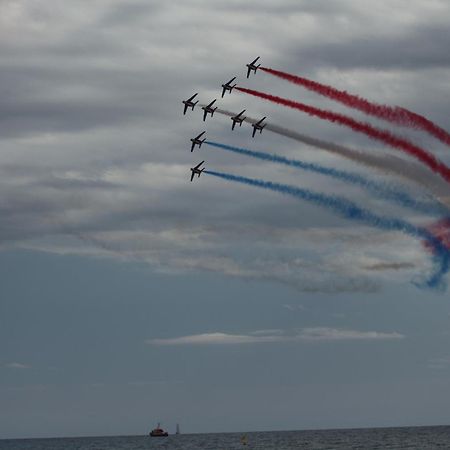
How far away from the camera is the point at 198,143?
17150 centimetres

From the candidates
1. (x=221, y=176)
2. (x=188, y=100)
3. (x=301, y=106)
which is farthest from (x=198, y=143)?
(x=301, y=106)

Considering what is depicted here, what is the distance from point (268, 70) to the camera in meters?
136

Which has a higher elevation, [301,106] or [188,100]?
[188,100]

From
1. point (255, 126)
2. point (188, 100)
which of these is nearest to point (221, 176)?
point (255, 126)

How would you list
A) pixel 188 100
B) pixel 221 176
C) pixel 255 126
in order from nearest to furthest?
1. pixel 221 176
2. pixel 255 126
3. pixel 188 100

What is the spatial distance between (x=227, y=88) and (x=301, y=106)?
29.0 metres

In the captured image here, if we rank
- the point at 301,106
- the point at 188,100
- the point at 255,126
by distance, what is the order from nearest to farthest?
the point at 301,106
the point at 255,126
the point at 188,100

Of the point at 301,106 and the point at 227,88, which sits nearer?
the point at 301,106

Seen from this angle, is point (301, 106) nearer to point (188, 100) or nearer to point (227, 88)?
point (227, 88)

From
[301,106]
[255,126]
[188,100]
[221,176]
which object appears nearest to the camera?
[301,106]

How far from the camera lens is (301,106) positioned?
133m

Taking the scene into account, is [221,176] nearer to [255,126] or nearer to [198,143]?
[255,126]

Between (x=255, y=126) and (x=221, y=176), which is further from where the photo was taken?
(x=255, y=126)

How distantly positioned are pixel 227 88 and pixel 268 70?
2351cm
